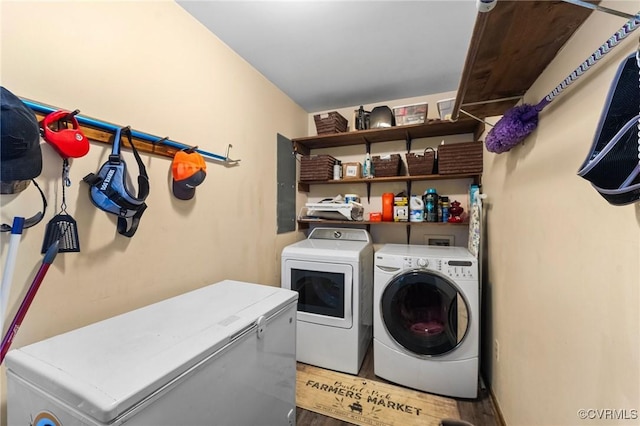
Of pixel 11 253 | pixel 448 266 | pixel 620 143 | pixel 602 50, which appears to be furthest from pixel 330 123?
pixel 11 253

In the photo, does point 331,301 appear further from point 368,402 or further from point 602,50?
point 602,50

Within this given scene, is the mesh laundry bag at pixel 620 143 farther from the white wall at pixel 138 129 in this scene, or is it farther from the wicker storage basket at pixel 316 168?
the wicker storage basket at pixel 316 168

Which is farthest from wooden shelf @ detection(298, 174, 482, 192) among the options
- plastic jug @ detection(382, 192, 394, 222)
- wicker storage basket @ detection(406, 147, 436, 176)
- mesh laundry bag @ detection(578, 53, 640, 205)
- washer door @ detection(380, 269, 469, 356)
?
mesh laundry bag @ detection(578, 53, 640, 205)

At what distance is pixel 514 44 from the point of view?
0.92 metres

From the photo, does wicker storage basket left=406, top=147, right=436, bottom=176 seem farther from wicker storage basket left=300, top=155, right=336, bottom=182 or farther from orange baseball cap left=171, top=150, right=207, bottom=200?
orange baseball cap left=171, top=150, right=207, bottom=200

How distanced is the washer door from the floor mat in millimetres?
321

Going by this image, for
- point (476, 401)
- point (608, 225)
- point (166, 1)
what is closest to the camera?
point (608, 225)

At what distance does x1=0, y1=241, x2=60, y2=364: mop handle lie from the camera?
2.66ft

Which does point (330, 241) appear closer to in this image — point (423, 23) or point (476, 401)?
point (476, 401)

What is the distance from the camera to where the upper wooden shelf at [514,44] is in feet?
2.48

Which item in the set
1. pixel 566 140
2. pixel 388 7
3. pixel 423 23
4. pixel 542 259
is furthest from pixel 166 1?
pixel 542 259

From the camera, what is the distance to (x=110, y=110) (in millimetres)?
1176

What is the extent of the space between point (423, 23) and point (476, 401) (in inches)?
99.5

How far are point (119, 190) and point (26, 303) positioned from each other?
0.48m
